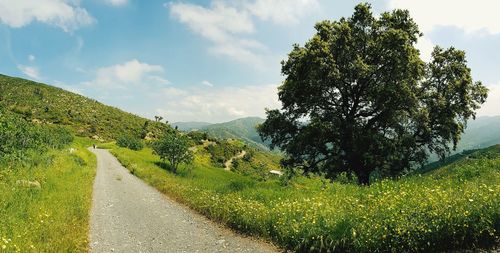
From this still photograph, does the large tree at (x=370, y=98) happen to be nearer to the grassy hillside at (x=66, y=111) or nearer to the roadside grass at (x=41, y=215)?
the roadside grass at (x=41, y=215)

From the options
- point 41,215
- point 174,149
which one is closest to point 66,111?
point 174,149

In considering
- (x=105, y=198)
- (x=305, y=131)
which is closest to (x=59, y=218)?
(x=105, y=198)

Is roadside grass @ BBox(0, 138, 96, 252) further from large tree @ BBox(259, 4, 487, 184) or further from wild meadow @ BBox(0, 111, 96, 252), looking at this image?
large tree @ BBox(259, 4, 487, 184)

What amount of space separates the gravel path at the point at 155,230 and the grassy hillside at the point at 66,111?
9945 cm

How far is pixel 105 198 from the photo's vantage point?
77.7ft

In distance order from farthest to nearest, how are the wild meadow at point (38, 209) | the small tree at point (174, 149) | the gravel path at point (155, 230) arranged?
the small tree at point (174, 149)
the gravel path at point (155, 230)
the wild meadow at point (38, 209)

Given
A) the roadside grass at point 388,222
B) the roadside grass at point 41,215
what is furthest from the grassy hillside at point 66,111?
the roadside grass at point 388,222

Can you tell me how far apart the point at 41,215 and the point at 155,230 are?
420cm

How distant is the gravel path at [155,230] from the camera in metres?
12.4

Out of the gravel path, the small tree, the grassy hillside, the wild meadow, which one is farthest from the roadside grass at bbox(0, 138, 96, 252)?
the grassy hillside

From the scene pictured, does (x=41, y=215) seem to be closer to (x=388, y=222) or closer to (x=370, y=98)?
(x=388, y=222)

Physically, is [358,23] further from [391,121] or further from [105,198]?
[105,198]

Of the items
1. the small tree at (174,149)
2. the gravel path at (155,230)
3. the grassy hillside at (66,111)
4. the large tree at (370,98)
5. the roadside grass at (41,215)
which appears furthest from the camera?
the grassy hillside at (66,111)

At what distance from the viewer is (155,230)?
49.0ft
